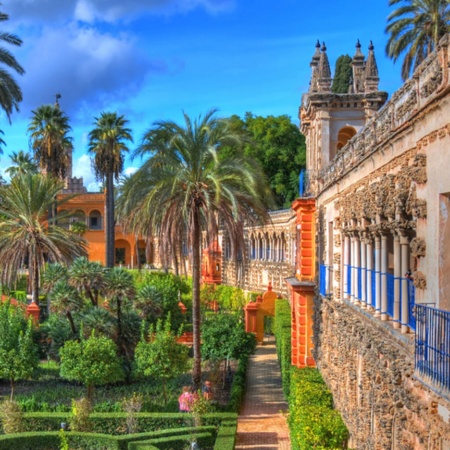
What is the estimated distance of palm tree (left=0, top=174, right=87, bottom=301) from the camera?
30.7 metres

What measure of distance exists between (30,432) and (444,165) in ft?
51.2

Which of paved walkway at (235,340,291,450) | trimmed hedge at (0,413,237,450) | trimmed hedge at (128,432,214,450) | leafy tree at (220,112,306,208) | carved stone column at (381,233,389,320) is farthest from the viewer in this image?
leafy tree at (220,112,306,208)

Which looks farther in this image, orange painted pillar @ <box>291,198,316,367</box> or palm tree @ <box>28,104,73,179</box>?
palm tree @ <box>28,104,73,179</box>

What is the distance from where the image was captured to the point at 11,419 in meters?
19.0

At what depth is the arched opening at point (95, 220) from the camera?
69.2 meters

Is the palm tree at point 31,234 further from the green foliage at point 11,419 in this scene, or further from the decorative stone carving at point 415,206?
the decorative stone carving at point 415,206

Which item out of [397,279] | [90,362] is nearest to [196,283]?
[90,362]

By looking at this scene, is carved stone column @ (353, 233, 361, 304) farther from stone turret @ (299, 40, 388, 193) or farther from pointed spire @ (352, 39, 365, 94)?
pointed spire @ (352, 39, 365, 94)

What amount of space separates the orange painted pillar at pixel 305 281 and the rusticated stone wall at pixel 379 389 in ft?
16.3

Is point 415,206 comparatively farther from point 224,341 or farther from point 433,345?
point 224,341

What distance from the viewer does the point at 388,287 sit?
10234 millimetres

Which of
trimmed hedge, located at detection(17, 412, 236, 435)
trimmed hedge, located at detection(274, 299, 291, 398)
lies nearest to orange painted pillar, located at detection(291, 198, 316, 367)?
trimmed hedge, located at detection(274, 299, 291, 398)

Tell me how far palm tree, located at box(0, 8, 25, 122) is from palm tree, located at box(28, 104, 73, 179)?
577 inches

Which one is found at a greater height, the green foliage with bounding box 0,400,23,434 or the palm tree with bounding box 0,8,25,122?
the palm tree with bounding box 0,8,25,122
